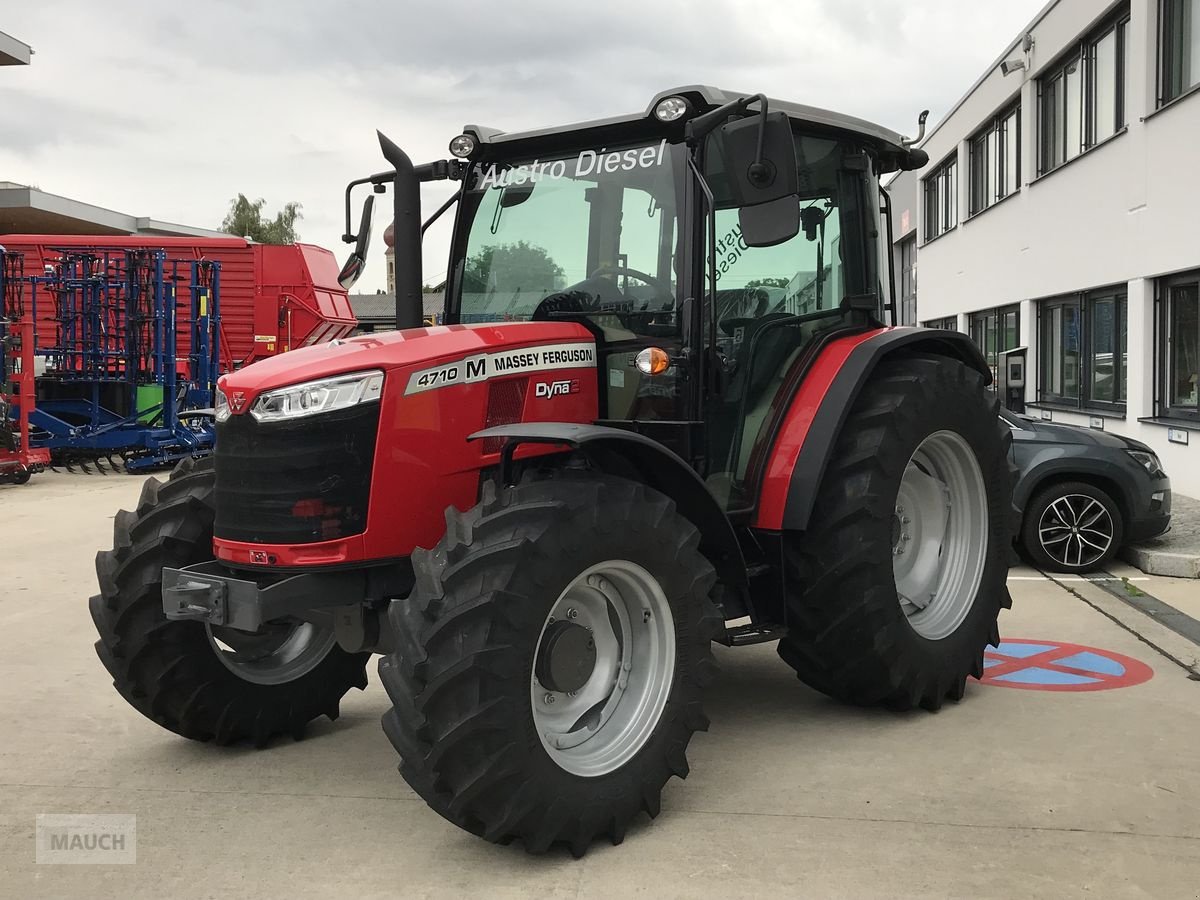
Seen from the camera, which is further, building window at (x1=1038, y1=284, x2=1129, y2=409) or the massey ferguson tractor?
building window at (x1=1038, y1=284, x2=1129, y2=409)

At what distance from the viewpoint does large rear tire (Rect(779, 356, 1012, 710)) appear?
14.7 feet

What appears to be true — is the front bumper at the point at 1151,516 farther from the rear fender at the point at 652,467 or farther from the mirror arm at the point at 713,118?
the mirror arm at the point at 713,118

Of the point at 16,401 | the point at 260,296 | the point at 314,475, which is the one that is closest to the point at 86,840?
the point at 314,475

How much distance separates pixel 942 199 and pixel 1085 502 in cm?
1904

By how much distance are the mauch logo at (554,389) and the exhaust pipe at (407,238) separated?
77 cm

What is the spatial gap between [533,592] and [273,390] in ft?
3.64

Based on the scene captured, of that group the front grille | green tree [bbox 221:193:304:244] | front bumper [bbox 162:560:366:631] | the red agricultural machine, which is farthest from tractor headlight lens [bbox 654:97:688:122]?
green tree [bbox 221:193:304:244]

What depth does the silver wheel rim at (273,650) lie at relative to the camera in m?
4.55

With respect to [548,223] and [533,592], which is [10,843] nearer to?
[533,592]

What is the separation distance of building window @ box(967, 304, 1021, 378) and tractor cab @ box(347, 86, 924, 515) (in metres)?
14.3

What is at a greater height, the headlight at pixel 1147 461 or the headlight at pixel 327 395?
the headlight at pixel 327 395

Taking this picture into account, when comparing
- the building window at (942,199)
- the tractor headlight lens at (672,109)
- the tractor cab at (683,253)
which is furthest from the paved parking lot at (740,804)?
the building window at (942,199)

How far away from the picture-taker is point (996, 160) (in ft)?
68.0

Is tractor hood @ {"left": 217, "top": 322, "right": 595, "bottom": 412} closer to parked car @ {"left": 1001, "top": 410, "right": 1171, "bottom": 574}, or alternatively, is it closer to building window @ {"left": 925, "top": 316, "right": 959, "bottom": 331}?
parked car @ {"left": 1001, "top": 410, "right": 1171, "bottom": 574}
